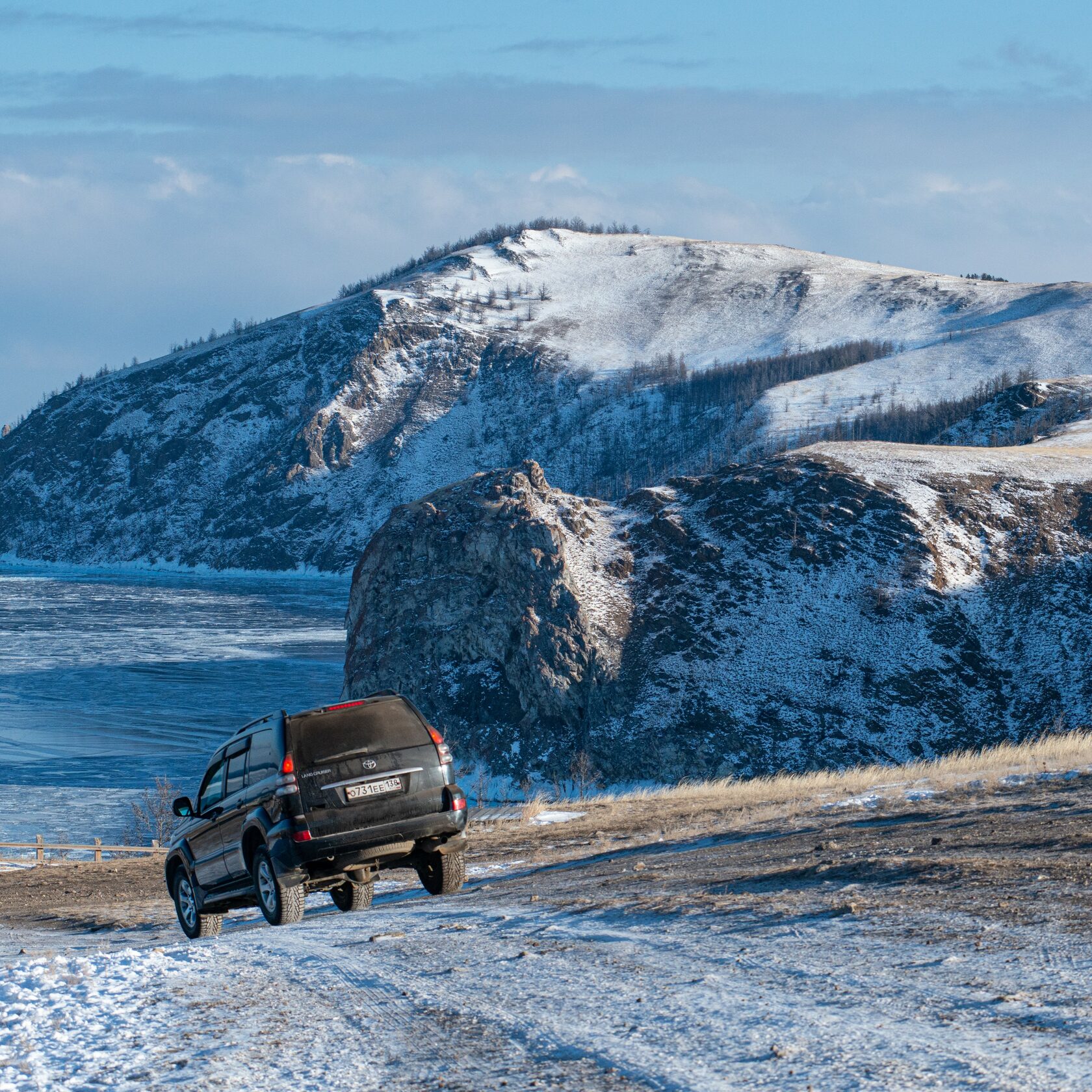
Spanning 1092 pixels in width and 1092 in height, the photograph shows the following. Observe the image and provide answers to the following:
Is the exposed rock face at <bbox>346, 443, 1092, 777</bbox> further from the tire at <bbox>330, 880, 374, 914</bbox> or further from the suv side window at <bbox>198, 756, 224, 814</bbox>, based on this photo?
the suv side window at <bbox>198, 756, 224, 814</bbox>

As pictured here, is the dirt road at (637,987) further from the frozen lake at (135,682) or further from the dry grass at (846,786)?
the frozen lake at (135,682)

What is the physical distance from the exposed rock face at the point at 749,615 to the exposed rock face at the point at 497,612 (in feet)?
0.31

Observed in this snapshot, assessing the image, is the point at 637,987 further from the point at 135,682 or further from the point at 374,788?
the point at 135,682

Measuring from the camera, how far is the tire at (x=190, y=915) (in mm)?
13531

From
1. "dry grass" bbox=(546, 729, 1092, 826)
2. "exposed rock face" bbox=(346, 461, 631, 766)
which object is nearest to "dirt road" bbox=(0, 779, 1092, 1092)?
"dry grass" bbox=(546, 729, 1092, 826)

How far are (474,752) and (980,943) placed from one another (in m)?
42.1

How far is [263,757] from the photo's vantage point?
499 inches

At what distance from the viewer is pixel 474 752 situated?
4978 centimetres

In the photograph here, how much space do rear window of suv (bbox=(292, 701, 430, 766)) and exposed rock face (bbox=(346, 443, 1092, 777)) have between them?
33266mm

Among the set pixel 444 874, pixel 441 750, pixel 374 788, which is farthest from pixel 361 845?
pixel 444 874

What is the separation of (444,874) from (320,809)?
99.5 inches

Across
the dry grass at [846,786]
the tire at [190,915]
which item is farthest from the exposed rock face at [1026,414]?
the tire at [190,915]

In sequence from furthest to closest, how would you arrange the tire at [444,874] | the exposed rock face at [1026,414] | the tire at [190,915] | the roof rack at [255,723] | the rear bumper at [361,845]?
1. the exposed rock face at [1026,414]
2. the tire at [444,874]
3. the tire at [190,915]
4. the roof rack at [255,723]
5. the rear bumper at [361,845]

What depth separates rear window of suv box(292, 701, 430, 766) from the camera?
489 inches
